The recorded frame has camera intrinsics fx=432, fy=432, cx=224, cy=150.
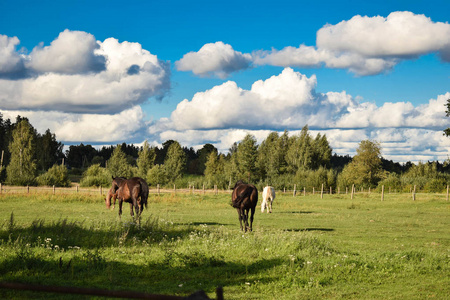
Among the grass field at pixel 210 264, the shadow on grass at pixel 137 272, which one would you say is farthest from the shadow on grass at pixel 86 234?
the shadow on grass at pixel 137 272

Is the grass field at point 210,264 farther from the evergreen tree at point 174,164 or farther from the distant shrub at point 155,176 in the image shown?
the evergreen tree at point 174,164

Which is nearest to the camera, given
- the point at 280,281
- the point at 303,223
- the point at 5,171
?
the point at 280,281

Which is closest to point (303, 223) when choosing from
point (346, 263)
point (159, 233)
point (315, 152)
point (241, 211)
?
point (241, 211)

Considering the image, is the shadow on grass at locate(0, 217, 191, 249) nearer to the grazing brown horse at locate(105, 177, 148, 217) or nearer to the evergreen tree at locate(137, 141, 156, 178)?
the grazing brown horse at locate(105, 177, 148, 217)

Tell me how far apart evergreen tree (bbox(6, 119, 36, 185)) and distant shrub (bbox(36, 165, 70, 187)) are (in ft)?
4.69

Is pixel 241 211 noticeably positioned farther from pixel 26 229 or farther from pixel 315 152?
pixel 315 152

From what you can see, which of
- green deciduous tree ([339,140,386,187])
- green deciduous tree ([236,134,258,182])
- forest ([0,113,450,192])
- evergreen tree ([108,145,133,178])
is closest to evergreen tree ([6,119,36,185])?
forest ([0,113,450,192])

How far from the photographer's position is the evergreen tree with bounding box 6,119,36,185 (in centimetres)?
6991

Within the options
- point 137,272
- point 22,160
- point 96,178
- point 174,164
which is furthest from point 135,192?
point 174,164

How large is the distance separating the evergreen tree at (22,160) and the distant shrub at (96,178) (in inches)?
351

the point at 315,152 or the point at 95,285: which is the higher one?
the point at 315,152

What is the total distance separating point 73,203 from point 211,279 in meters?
29.8

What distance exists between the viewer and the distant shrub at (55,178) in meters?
70.1

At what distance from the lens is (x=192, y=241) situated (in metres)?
14.5
